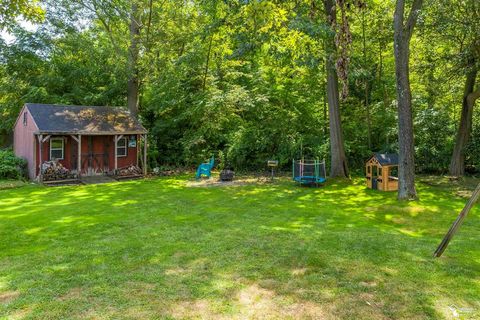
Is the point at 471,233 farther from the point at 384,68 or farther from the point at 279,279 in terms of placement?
the point at 384,68

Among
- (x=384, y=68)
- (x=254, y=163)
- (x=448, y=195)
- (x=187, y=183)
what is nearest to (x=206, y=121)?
(x=254, y=163)

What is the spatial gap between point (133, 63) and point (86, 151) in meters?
5.41

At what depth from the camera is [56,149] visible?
48.5 ft

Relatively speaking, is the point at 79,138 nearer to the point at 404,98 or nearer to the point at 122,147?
the point at 122,147

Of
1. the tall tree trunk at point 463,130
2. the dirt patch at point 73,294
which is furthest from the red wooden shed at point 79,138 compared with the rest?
the tall tree trunk at point 463,130

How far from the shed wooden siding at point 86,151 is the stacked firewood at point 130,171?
1.80 ft

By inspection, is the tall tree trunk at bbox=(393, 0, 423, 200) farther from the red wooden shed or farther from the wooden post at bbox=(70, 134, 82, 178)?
the wooden post at bbox=(70, 134, 82, 178)

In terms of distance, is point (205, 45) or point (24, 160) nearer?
point (24, 160)

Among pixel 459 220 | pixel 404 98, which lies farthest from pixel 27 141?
pixel 459 220

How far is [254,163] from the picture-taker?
55.3 ft

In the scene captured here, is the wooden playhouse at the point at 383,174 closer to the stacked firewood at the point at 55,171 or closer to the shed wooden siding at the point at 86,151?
the shed wooden siding at the point at 86,151

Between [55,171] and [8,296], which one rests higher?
[55,171]

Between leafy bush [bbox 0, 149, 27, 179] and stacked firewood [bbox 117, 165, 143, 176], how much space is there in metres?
3.74

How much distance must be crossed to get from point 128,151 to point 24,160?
4294mm
